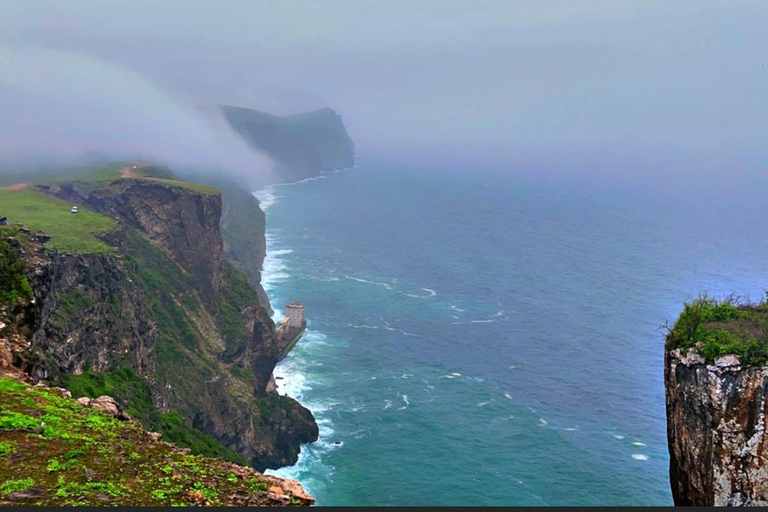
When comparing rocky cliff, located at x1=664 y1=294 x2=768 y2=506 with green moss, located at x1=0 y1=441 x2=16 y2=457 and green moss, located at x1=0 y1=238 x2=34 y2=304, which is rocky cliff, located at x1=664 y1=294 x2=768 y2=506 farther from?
green moss, located at x1=0 y1=238 x2=34 y2=304

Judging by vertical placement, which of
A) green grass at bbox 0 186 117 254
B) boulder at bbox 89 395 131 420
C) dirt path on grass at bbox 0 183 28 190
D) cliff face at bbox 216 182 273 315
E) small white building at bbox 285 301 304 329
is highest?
dirt path on grass at bbox 0 183 28 190

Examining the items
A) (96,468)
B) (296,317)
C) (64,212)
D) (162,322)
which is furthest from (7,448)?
(296,317)

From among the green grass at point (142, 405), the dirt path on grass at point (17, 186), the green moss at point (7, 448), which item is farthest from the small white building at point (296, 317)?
the green moss at point (7, 448)

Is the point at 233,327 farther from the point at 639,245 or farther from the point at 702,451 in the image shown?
the point at 639,245

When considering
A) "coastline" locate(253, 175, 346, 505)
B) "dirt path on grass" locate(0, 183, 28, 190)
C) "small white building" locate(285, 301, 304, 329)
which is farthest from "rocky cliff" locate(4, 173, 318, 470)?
"small white building" locate(285, 301, 304, 329)

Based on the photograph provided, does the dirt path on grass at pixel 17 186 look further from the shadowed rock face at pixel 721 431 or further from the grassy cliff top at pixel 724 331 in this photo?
the shadowed rock face at pixel 721 431

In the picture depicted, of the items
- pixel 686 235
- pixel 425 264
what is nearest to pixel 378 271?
pixel 425 264
